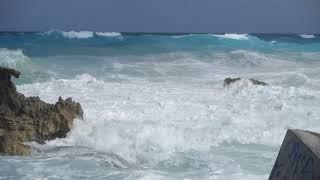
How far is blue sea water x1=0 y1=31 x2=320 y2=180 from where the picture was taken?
196 inches

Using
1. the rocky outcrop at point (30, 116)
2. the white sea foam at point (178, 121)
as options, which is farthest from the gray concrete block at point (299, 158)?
the rocky outcrop at point (30, 116)

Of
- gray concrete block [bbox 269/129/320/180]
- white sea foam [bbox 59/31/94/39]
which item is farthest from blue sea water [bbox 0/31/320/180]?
white sea foam [bbox 59/31/94/39]

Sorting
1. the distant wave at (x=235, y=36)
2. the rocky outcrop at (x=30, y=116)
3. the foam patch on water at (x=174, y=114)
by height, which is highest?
the distant wave at (x=235, y=36)

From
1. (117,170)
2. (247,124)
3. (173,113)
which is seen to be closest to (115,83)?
(173,113)

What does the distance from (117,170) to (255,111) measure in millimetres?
4331

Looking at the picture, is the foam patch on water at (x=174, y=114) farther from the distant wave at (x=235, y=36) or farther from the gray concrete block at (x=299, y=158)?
the distant wave at (x=235, y=36)

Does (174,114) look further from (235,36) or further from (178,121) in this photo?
(235,36)

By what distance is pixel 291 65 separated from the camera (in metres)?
17.0

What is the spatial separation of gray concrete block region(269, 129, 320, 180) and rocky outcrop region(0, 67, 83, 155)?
3451mm

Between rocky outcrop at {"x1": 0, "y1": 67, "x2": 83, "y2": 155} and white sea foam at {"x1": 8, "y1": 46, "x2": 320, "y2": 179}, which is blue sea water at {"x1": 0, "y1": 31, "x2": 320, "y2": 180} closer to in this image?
white sea foam at {"x1": 8, "y1": 46, "x2": 320, "y2": 179}

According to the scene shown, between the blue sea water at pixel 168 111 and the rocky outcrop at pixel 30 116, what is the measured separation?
0.19m

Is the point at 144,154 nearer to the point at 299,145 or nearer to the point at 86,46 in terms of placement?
the point at 299,145

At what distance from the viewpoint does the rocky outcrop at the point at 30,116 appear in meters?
5.82

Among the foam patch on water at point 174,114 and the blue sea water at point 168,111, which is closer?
the blue sea water at point 168,111
